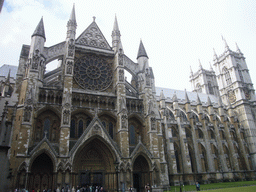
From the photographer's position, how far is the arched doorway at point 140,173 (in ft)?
79.0

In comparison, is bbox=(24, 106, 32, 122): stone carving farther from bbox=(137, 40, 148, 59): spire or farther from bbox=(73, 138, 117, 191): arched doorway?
bbox=(137, 40, 148, 59): spire

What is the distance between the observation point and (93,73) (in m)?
27.1

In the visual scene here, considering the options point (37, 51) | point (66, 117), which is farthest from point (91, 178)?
point (37, 51)

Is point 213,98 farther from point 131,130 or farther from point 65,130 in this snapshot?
point 65,130

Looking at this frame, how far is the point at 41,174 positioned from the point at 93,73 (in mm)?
13236

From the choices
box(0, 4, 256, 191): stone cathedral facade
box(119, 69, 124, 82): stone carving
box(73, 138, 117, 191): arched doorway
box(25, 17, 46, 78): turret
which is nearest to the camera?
box(0, 4, 256, 191): stone cathedral facade

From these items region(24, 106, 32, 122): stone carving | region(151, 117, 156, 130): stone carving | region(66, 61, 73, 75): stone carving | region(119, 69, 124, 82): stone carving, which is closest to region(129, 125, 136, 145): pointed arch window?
region(151, 117, 156, 130): stone carving

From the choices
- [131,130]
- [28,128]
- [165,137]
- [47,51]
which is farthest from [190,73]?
[28,128]

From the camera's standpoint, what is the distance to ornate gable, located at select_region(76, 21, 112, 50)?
28.7m

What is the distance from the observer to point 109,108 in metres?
25.2

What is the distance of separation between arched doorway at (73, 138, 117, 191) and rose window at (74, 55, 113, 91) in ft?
24.3

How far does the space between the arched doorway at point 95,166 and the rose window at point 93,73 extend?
24.3 ft

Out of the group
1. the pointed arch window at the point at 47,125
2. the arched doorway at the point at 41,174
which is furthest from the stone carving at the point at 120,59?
the arched doorway at the point at 41,174

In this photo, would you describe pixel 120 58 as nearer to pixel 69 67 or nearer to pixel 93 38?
pixel 93 38
